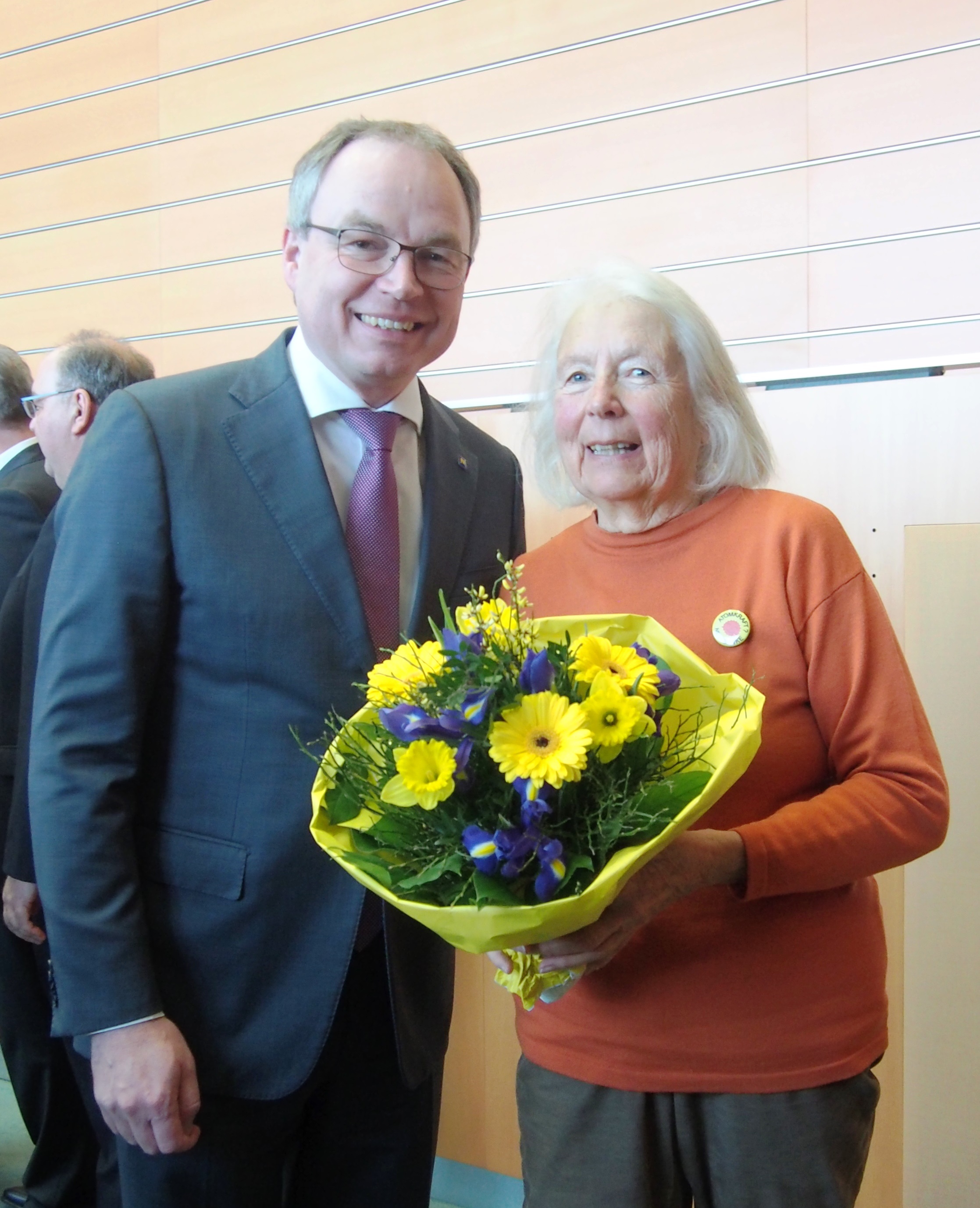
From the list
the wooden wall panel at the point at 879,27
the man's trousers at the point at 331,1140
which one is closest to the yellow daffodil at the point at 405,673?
the man's trousers at the point at 331,1140

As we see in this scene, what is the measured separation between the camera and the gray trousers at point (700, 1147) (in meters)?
1.26

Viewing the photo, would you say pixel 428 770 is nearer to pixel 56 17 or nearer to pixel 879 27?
pixel 879 27

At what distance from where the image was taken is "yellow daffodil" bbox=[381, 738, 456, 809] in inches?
38.6

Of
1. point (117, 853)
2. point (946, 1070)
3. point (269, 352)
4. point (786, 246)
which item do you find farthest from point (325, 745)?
point (786, 246)

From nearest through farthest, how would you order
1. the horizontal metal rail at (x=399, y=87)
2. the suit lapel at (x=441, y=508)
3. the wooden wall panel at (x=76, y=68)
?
the suit lapel at (x=441, y=508)
the horizontal metal rail at (x=399, y=87)
the wooden wall panel at (x=76, y=68)

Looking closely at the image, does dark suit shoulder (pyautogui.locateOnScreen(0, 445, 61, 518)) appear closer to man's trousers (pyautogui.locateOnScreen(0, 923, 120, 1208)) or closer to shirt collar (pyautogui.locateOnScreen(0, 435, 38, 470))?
shirt collar (pyautogui.locateOnScreen(0, 435, 38, 470))

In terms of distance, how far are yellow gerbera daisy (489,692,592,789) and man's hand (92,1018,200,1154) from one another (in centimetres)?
67

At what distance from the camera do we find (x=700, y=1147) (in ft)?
4.28

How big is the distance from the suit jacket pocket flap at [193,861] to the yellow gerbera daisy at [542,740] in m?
0.55

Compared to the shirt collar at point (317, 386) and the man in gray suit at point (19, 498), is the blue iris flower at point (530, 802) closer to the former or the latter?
the shirt collar at point (317, 386)

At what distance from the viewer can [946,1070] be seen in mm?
2020

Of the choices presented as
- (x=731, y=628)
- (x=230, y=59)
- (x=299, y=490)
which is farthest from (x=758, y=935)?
(x=230, y=59)

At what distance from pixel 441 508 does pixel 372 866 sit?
0.67 m

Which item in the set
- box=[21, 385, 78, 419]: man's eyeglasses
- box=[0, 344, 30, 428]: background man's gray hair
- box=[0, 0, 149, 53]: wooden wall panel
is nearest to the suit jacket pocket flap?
box=[21, 385, 78, 419]: man's eyeglasses
